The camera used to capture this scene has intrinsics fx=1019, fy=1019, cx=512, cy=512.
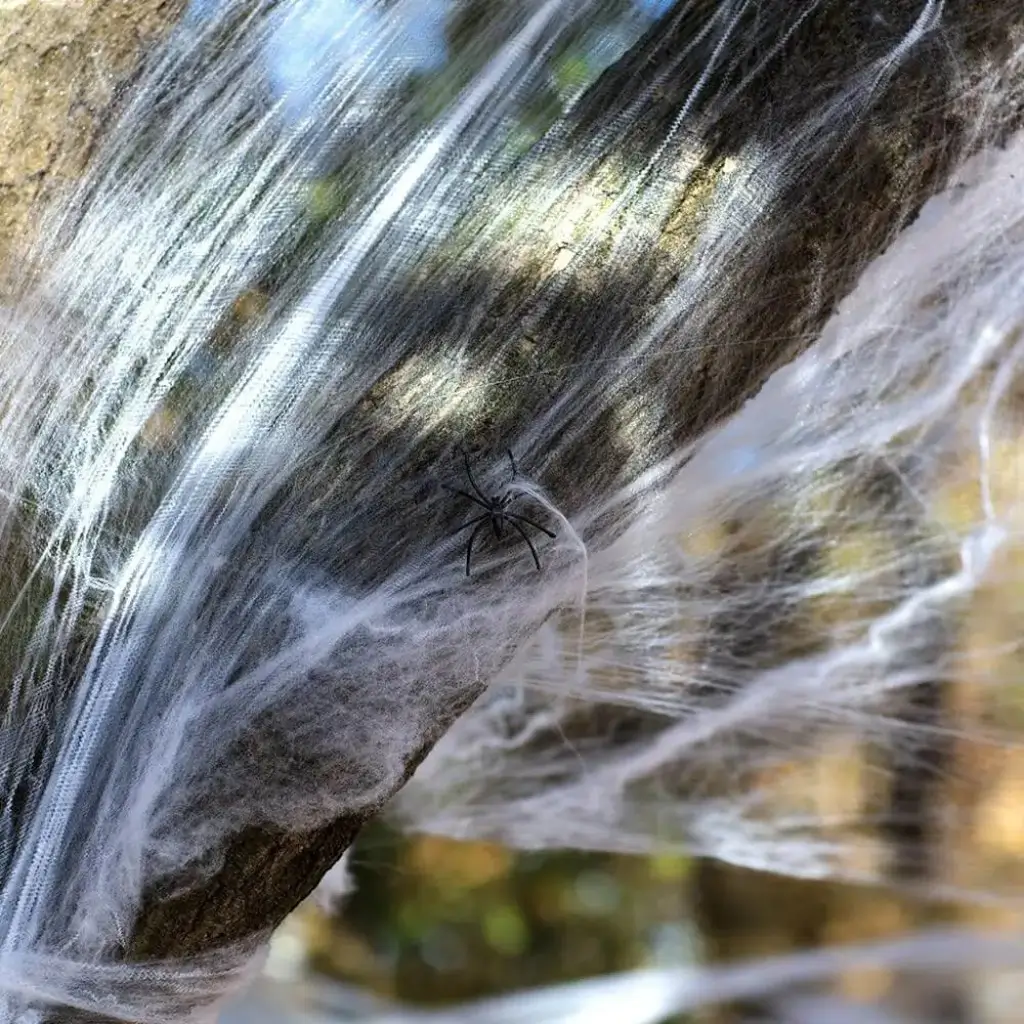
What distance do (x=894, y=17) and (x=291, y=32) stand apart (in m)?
0.48

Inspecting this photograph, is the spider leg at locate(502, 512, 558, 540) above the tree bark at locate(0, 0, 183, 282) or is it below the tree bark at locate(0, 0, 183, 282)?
below

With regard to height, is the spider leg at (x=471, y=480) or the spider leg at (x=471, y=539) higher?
the spider leg at (x=471, y=480)

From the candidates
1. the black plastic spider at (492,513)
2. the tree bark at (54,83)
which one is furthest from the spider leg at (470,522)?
the tree bark at (54,83)

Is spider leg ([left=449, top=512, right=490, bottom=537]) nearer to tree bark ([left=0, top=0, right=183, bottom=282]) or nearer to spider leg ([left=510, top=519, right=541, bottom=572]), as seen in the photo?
spider leg ([left=510, top=519, right=541, bottom=572])

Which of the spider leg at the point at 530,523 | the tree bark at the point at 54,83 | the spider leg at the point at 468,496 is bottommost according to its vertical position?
the spider leg at the point at 530,523

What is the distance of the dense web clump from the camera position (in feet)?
2.34

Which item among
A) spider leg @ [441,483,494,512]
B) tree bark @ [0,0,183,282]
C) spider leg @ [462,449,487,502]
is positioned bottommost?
spider leg @ [441,483,494,512]

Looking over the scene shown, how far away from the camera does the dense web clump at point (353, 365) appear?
0.71m

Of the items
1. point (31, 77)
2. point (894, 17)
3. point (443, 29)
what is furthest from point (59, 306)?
point (894, 17)

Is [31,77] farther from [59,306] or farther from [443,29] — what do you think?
[443,29]

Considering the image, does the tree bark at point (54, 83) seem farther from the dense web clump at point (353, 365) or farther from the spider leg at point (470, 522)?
the spider leg at point (470, 522)

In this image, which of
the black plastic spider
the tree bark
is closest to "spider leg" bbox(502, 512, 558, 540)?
the black plastic spider

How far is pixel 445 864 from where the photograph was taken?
135cm

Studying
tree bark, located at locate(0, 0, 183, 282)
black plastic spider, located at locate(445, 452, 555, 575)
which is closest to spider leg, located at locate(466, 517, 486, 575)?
black plastic spider, located at locate(445, 452, 555, 575)
